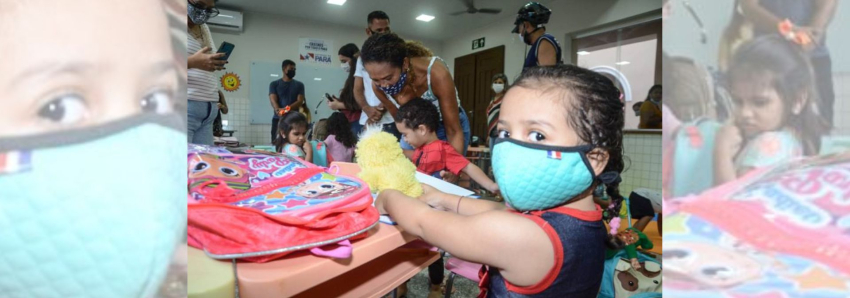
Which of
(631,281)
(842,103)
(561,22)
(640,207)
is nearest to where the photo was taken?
(842,103)

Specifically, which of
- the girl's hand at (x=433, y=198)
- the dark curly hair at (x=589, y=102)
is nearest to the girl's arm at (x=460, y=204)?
the girl's hand at (x=433, y=198)

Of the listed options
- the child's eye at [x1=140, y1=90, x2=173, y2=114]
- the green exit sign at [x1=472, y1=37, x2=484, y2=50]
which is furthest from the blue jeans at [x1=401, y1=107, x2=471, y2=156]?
the green exit sign at [x1=472, y1=37, x2=484, y2=50]

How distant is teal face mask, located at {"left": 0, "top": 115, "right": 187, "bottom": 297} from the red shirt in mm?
1889

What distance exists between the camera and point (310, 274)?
68 cm

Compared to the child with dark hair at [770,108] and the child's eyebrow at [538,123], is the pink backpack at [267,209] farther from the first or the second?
the child with dark hair at [770,108]

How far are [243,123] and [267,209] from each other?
291 inches

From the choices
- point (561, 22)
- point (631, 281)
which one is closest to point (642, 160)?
point (561, 22)

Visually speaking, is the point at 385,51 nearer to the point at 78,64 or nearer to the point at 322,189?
the point at 322,189

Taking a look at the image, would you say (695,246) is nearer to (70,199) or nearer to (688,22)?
(688,22)

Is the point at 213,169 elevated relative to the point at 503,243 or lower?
elevated

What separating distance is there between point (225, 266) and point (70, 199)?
0.41 meters

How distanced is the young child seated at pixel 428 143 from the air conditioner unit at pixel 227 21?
5.89m

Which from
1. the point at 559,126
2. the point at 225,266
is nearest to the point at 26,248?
the point at 225,266

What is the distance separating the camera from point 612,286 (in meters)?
1.49
